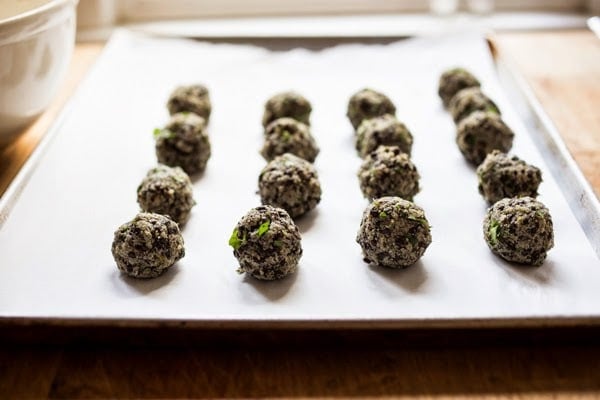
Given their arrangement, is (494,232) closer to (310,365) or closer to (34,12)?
(310,365)

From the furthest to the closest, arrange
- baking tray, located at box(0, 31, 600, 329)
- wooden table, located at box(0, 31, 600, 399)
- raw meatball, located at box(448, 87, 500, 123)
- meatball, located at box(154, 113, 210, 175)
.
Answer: raw meatball, located at box(448, 87, 500, 123), meatball, located at box(154, 113, 210, 175), baking tray, located at box(0, 31, 600, 329), wooden table, located at box(0, 31, 600, 399)

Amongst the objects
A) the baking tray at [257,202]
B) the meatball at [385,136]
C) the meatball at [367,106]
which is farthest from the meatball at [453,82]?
the meatball at [385,136]

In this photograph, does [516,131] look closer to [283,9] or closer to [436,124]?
[436,124]

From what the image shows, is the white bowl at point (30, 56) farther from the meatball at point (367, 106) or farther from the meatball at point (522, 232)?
the meatball at point (522, 232)

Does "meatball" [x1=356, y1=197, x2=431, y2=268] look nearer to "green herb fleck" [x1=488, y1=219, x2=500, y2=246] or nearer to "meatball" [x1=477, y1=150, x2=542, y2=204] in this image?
"green herb fleck" [x1=488, y1=219, x2=500, y2=246]

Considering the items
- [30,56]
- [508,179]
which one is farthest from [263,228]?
[30,56]

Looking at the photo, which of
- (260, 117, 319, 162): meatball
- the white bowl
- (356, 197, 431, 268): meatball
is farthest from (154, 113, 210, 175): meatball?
(356, 197, 431, 268): meatball
